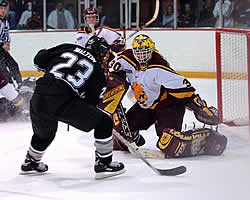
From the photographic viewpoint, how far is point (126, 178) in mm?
3229

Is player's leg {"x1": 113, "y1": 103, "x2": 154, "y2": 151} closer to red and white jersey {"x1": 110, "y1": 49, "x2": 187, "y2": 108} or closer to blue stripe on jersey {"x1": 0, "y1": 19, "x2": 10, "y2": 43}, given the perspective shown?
red and white jersey {"x1": 110, "y1": 49, "x2": 187, "y2": 108}

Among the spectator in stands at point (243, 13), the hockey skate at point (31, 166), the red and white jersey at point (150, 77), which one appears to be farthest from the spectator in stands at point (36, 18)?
the hockey skate at point (31, 166)

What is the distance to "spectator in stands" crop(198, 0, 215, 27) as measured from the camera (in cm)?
776

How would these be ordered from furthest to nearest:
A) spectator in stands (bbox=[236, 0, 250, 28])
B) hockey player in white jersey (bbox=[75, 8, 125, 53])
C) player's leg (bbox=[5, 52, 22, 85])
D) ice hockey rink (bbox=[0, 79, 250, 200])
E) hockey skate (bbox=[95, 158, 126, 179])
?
spectator in stands (bbox=[236, 0, 250, 28]) < player's leg (bbox=[5, 52, 22, 85]) < hockey player in white jersey (bbox=[75, 8, 125, 53]) < hockey skate (bbox=[95, 158, 126, 179]) < ice hockey rink (bbox=[0, 79, 250, 200])

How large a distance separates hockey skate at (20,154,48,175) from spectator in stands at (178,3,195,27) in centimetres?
494

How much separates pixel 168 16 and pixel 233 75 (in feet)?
11.5

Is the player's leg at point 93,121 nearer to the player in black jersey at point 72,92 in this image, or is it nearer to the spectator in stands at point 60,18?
the player in black jersey at point 72,92

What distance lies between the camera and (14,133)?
4715 millimetres

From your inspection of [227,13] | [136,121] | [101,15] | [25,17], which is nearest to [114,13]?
[101,15]

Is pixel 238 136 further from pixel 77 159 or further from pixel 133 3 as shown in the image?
pixel 133 3

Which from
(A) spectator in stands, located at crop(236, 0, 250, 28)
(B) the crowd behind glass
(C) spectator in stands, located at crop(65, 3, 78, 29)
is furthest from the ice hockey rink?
(C) spectator in stands, located at crop(65, 3, 78, 29)

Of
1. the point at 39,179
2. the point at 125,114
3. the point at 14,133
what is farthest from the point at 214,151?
the point at 14,133

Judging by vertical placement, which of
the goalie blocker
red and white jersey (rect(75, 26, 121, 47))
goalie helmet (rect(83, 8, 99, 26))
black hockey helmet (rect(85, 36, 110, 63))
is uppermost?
goalie helmet (rect(83, 8, 99, 26))

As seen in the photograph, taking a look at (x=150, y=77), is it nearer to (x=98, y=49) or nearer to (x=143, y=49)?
(x=143, y=49)
